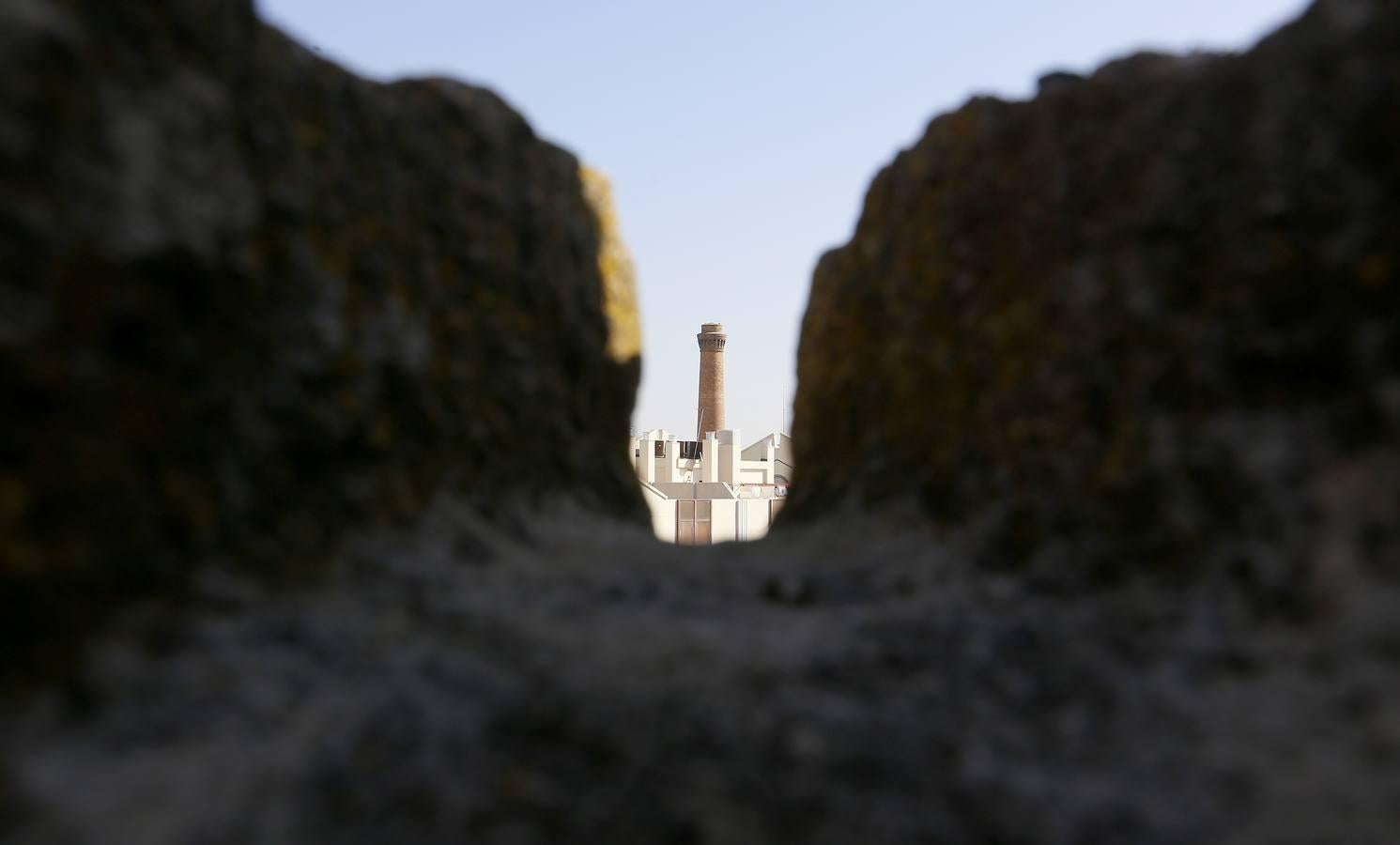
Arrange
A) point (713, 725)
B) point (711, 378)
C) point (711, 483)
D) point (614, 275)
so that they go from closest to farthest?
point (713, 725) < point (614, 275) < point (711, 483) < point (711, 378)

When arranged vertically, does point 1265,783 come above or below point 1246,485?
below

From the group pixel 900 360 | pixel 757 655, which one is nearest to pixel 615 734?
pixel 757 655

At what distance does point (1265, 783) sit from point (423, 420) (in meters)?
2.58

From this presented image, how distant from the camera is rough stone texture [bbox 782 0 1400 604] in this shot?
100 inches

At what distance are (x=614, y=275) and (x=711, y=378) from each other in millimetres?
24197

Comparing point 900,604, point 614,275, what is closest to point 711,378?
point 614,275

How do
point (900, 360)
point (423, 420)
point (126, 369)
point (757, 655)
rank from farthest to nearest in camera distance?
1. point (900, 360)
2. point (423, 420)
3. point (757, 655)
4. point (126, 369)

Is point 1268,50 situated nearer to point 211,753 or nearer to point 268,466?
point 268,466

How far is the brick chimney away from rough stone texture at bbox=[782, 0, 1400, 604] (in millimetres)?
24622

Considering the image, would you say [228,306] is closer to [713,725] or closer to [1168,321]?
[713,725]

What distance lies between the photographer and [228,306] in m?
2.60

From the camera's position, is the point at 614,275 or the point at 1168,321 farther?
the point at 614,275

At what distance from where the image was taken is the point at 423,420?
345 centimetres

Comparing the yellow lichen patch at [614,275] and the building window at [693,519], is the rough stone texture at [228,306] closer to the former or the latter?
the yellow lichen patch at [614,275]
